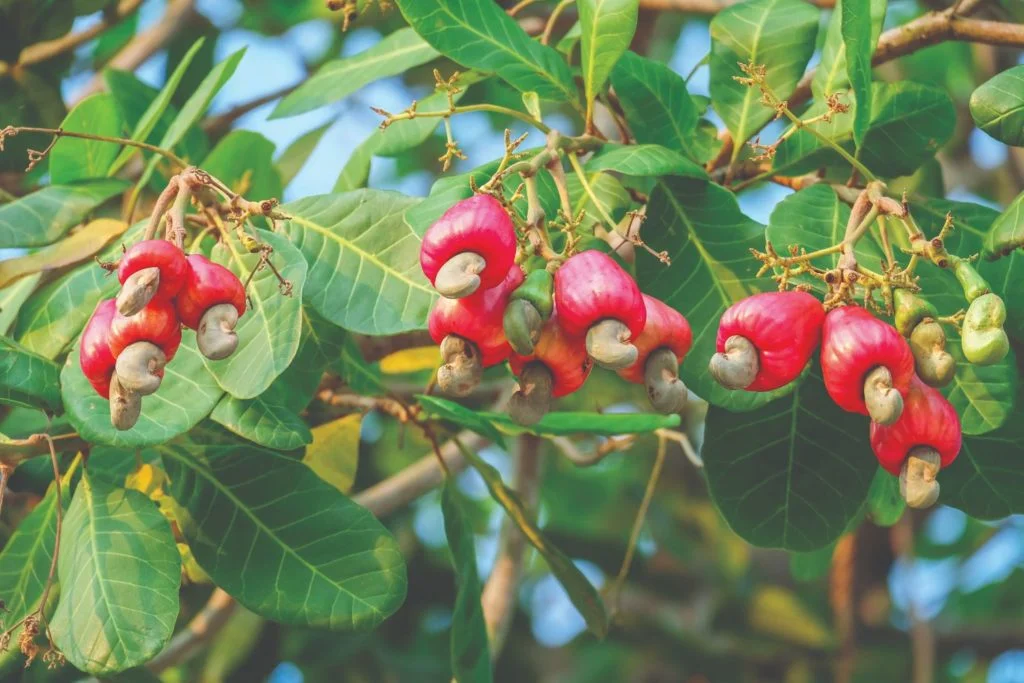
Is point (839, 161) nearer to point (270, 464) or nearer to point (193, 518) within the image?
point (270, 464)

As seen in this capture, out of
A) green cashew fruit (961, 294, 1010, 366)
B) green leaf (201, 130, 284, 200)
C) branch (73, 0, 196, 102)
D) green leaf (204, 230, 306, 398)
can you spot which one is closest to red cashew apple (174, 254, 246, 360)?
green leaf (204, 230, 306, 398)

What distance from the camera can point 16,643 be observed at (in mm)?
1743

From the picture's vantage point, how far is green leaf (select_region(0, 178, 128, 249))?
1.84 m

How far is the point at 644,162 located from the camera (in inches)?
63.1

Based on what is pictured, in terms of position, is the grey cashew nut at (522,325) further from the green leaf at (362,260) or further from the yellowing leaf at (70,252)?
the yellowing leaf at (70,252)

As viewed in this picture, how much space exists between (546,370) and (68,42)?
1.79 metres

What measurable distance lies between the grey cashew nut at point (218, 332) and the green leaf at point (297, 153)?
140 centimetres

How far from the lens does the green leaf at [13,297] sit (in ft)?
6.24

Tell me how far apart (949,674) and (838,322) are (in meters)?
2.96

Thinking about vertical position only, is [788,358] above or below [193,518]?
above

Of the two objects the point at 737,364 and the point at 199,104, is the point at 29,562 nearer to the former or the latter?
the point at 199,104

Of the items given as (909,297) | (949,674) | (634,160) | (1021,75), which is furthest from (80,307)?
(949,674)

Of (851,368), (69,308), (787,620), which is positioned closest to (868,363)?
(851,368)

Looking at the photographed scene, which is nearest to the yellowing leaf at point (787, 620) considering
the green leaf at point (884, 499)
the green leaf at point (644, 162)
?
the green leaf at point (884, 499)
